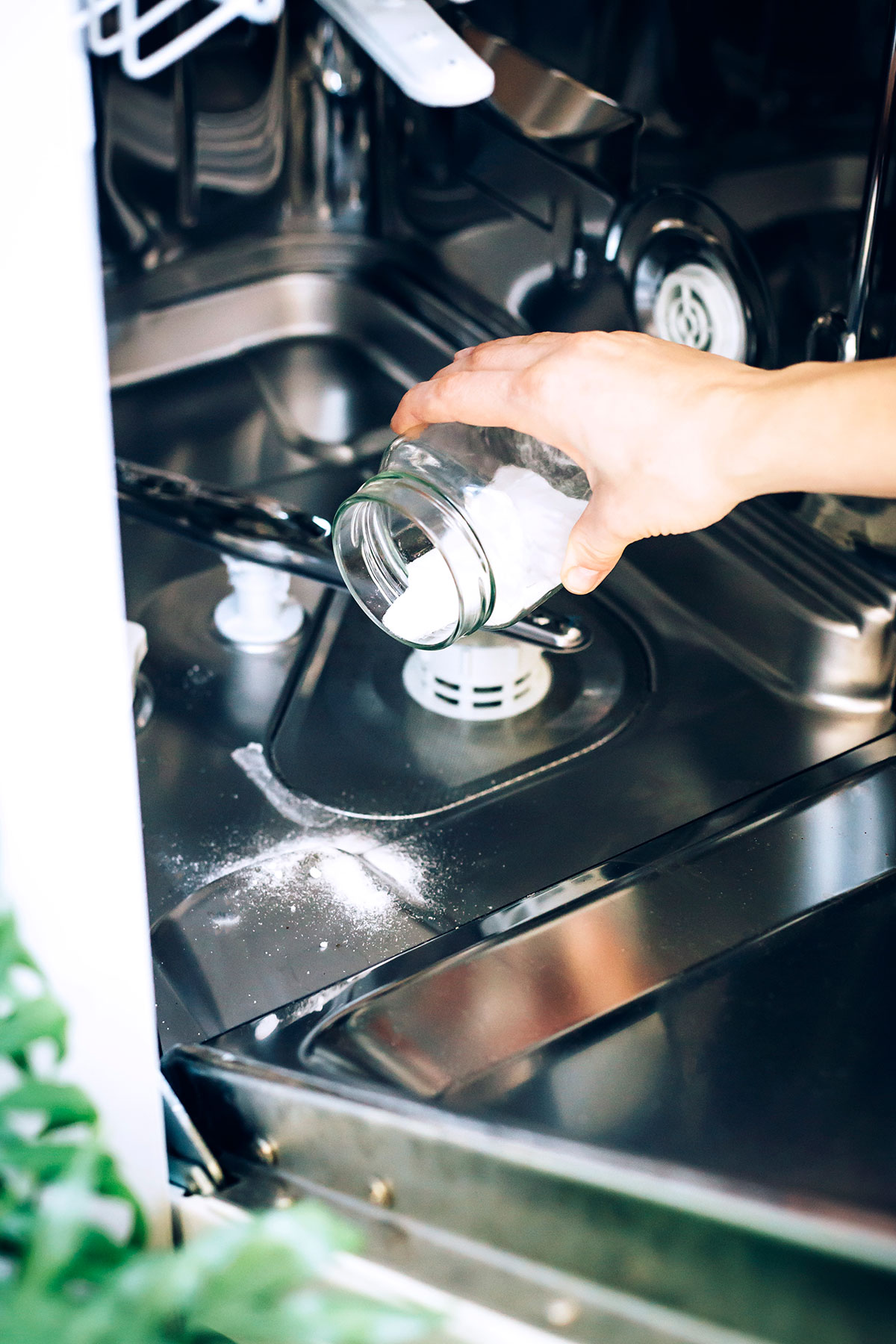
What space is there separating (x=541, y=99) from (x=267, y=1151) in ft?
2.56

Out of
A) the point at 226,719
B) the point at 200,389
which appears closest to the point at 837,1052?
the point at 226,719

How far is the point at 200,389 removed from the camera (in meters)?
1.20

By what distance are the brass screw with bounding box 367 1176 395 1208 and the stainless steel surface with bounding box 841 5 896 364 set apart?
1.68 feet

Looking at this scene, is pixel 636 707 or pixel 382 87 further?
pixel 382 87

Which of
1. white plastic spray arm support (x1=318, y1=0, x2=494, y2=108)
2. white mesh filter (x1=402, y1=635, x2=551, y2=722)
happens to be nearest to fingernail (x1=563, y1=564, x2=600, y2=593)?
white mesh filter (x1=402, y1=635, x2=551, y2=722)

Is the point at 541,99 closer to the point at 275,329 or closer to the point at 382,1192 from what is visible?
the point at 275,329

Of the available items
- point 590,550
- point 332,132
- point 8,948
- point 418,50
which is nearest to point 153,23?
point 418,50

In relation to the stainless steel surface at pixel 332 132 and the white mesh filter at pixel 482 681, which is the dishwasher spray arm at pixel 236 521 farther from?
the stainless steel surface at pixel 332 132

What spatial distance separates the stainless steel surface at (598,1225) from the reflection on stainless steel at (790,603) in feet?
1.59

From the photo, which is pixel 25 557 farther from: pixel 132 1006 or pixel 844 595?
pixel 844 595

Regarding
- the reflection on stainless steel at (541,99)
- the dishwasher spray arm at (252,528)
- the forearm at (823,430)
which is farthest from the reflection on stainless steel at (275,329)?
the forearm at (823,430)

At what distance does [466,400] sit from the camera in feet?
1.94

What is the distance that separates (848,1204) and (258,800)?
0.44 meters

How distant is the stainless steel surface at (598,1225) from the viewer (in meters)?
0.40
